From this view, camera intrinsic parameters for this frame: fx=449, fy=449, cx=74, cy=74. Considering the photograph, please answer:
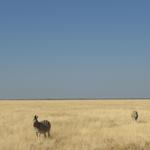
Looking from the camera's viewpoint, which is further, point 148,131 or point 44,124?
point 148,131

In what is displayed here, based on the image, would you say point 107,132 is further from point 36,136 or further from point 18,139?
point 18,139

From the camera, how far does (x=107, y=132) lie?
20188 millimetres

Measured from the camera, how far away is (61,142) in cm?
1677

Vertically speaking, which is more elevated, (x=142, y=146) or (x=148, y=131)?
(x=148, y=131)

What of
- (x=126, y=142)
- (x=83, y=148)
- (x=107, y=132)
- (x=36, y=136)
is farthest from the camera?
(x=107, y=132)

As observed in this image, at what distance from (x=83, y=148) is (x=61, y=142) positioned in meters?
1.97

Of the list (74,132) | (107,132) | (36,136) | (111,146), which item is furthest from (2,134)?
(111,146)

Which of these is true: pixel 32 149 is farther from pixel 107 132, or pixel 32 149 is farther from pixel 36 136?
pixel 107 132

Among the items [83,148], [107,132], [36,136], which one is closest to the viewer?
[83,148]

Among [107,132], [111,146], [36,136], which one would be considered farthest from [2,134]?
[111,146]

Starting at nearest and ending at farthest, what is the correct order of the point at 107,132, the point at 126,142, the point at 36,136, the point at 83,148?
the point at 83,148
the point at 126,142
the point at 36,136
the point at 107,132

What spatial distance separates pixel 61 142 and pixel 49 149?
1536mm

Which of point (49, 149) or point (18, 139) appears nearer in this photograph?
point (49, 149)

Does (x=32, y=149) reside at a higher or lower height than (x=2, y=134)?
lower
